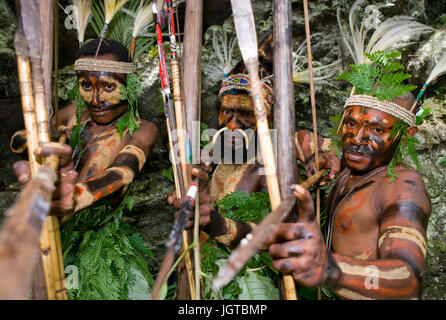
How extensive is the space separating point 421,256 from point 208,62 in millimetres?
2990

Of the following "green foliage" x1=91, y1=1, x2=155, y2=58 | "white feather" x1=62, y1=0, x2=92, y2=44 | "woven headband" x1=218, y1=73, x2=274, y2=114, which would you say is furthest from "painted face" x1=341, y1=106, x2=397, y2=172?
"white feather" x1=62, y1=0, x2=92, y2=44

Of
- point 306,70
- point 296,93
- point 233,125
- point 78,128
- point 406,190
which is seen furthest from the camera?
point 296,93

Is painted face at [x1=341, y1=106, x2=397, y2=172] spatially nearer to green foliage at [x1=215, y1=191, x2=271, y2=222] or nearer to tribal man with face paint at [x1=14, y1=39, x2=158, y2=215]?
green foliage at [x1=215, y1=191, x2=271, y2=222]

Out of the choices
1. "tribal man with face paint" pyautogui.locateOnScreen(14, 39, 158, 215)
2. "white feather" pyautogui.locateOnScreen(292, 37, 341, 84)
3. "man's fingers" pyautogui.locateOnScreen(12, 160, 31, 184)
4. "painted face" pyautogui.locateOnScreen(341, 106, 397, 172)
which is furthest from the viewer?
"white feather" pyautogui.locateOnScreen(292, 37, 341, 84)

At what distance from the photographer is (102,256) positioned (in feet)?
9.30

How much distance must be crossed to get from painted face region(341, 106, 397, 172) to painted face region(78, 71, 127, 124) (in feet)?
6.54

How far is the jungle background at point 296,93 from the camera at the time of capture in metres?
3.58

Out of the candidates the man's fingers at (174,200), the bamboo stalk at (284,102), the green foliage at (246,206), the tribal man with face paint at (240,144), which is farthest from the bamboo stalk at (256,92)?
the tribal man with face paint at (240,144)

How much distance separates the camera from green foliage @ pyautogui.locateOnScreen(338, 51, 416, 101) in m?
2.21

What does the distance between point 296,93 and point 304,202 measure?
8.67ft

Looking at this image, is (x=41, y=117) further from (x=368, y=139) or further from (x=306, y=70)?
(x=306, y=70)

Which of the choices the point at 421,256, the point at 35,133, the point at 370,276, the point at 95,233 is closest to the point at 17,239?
the point at 35,133

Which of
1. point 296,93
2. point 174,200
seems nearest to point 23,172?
point 174,200
